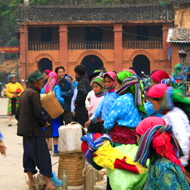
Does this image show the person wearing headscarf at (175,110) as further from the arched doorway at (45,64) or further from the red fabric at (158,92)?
the arched doorway at (45,64)

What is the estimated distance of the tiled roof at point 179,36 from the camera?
32594mm

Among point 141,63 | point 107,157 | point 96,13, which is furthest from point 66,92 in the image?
point 141,63

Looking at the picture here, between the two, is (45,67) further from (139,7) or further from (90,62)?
(139,7)

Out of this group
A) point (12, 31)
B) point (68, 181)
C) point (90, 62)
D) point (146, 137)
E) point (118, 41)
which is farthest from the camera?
point (12, 31)

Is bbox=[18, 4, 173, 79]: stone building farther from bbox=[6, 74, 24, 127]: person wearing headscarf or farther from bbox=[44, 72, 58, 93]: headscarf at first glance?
bbox=[44, 72, 58, 93]: headscarf

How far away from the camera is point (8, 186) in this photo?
288 inches

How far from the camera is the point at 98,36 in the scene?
4003 cm

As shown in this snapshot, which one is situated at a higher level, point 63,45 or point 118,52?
point 63,45

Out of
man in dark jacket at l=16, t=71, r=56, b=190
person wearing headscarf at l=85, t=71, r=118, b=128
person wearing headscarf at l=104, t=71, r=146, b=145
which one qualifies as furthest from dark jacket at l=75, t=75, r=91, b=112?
person wearing headscarf at l=104, t=71, r=146, b=145

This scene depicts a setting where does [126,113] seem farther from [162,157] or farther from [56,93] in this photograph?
[56,93]

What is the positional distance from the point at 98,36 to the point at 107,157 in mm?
35455

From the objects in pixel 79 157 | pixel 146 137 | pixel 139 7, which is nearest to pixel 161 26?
pixel 139 7

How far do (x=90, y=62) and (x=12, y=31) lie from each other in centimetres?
1708

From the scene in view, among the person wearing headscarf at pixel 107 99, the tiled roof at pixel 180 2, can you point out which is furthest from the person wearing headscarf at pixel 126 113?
the tiled roof at pixel 180 2
